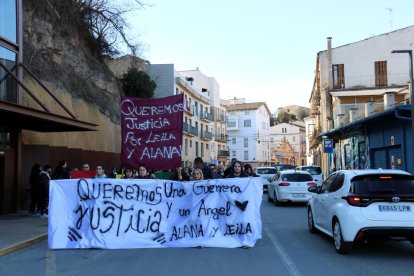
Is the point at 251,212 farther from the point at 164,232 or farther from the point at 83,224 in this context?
the point at 83,224

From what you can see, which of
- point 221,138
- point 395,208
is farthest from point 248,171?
point 221,138

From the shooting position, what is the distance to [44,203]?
49.4 feet

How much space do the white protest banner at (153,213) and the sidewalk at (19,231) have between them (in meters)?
0.94

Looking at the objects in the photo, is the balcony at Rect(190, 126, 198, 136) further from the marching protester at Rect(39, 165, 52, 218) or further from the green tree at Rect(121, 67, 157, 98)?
the marching protester at Rect(39, 165, 52, 218)

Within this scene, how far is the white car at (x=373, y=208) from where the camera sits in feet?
27.2

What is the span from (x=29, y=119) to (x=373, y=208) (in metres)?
10.2

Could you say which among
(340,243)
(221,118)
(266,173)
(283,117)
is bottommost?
(340,243)

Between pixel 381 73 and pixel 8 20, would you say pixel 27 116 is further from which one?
pixel 381 73

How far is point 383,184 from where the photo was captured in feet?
28.6

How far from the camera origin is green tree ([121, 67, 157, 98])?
129ft

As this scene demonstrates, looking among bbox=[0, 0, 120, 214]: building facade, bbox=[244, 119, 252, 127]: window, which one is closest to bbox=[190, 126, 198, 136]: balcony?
bbox=[244, 119, 252, 127]: window

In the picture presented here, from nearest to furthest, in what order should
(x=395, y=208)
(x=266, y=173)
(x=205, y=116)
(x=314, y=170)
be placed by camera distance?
(x=395, y=208)
(x=314, y=170)
(x=266, y=173)
(x=205, y=116)

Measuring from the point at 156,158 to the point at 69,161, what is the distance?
11.2m

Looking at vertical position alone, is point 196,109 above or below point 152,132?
above
